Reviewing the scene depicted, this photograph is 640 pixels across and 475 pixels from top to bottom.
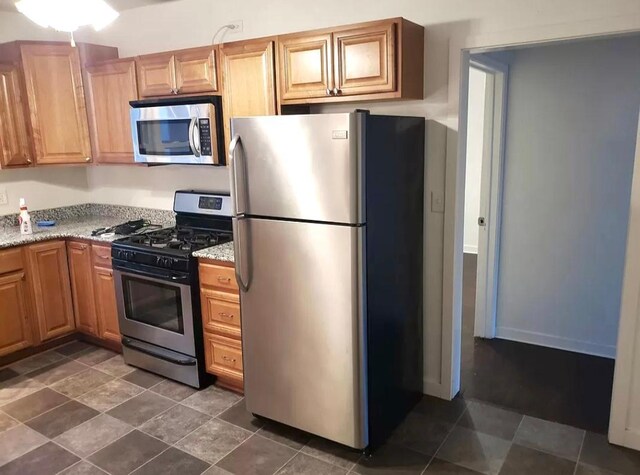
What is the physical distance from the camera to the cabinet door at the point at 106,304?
12.0 feet

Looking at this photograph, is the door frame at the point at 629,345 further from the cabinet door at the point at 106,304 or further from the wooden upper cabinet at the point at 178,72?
the cabinet door at the point at 106,304

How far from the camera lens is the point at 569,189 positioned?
3.53 meters

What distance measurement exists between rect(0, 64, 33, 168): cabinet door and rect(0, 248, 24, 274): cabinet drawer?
677mm

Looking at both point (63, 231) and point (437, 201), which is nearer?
point (437, 201)

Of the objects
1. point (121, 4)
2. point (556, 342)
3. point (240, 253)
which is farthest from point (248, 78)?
point (556, 342)

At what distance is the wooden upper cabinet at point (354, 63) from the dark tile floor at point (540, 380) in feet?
6.06

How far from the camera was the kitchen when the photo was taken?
2531 millimetres

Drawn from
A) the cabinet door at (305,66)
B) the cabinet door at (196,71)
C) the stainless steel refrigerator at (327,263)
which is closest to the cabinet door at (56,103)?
the cabinet door at (196,71)

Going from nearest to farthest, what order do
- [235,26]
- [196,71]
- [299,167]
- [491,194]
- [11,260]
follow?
[299,167] → [196,71] → [235,26] → [11,260] → [491,194]

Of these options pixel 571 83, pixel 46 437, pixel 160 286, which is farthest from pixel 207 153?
pixel 571 83

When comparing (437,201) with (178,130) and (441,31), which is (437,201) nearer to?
(441,31)

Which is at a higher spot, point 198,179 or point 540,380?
point 198,179

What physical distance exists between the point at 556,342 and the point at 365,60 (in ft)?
8.27

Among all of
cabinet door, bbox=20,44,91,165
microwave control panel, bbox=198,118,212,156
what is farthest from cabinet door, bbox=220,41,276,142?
cabinet door, bbox=20,44,91,165
